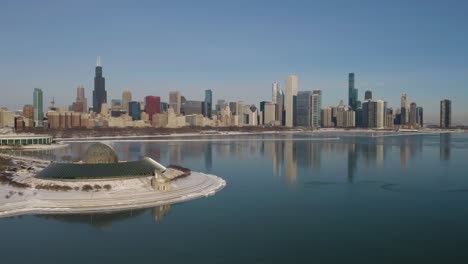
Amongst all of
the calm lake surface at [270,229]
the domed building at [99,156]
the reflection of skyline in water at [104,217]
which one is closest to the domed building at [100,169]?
the domed building at [99,156]

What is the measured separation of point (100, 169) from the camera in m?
40.2

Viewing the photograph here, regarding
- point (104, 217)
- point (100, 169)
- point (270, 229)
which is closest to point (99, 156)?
point (100, 169)

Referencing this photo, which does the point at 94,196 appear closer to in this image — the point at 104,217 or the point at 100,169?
the point at 104,217

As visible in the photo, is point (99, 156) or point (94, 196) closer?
point (94, 196)

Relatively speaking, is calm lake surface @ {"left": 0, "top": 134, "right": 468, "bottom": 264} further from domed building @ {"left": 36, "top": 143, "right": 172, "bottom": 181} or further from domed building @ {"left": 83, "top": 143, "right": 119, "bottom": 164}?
domed building @ {"left": 83, "top": 143, "right": 119, "bottom": 164}

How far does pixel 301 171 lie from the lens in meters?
57.5

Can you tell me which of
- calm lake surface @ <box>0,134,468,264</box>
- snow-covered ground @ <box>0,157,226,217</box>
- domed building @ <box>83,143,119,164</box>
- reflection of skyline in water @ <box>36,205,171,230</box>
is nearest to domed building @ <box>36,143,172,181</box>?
domed building @ <box>83,143,119,164</box>

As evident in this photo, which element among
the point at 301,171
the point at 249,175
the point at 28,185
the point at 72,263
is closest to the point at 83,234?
the point at 72,263

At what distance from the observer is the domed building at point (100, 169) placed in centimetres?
3912

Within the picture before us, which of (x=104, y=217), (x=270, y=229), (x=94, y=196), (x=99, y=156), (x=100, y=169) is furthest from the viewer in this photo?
(x=99, y=156)

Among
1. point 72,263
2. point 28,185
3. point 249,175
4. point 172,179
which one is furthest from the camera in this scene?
point 249,175

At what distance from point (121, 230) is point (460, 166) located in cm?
5743

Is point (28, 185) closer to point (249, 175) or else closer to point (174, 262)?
point (174, 262)

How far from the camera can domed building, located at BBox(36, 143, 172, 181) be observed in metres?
39.1
